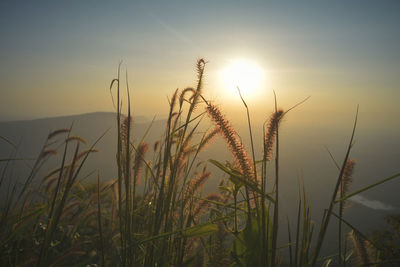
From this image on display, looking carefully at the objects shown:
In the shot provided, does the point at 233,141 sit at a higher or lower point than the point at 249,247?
higher

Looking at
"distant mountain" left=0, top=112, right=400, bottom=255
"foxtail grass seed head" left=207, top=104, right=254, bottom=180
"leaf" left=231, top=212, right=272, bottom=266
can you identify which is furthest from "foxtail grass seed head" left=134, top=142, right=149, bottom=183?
"distant mountain" left=0, top=112, right=400, bottom=255

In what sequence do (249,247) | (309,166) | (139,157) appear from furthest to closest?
1. (309,166)
2. (139,157)
3. (249,247)

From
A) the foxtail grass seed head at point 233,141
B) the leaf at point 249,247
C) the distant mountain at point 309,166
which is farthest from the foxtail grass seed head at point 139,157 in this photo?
the distant mountain at point 309,166

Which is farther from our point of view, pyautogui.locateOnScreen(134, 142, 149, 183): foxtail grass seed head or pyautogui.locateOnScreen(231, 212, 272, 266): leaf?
pyautogui.locateOnScreen(134, 142, 149, 183): foxtail grass seed head

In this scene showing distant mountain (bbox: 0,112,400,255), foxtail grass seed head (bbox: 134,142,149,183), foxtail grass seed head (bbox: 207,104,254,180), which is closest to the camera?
foxtail grass seed head (bbox: 207,104,254,180)

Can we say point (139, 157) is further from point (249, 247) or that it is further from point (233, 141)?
point (249, 247)

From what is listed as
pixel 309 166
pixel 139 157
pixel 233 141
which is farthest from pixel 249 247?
pixel 309 166

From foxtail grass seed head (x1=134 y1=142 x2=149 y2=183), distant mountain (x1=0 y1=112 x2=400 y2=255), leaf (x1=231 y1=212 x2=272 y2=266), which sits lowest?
distant mountain (x1=0 y1=112 x2=400 y2=255)

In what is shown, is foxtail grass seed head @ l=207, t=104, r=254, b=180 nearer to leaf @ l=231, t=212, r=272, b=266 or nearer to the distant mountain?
leaf @ l=231, t=212, r=272, b=266

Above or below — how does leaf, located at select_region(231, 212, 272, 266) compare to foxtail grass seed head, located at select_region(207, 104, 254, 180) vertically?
below

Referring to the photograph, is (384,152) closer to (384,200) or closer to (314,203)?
(384,200)

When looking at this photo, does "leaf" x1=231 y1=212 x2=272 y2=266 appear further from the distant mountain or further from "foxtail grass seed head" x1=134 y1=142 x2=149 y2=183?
the distant mountain

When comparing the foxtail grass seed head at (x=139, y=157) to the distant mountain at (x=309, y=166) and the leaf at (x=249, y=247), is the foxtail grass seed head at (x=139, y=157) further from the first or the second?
the distant mountain at (x=309, y=166)

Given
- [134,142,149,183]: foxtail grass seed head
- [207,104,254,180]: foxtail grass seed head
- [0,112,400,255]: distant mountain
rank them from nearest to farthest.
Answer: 1. [207,104,254,180]: foxtail grass seed head
2. [134,142,149,183]: foxtail grass seed head
3. [0,112,400,255]: distant mountain
